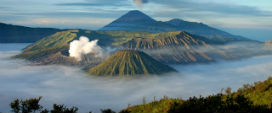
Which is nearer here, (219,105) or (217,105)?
(219,105)

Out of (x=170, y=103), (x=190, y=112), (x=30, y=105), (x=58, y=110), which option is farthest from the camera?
(x=30, y=105)

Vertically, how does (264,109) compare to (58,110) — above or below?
above

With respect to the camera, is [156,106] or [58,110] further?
[58,110]

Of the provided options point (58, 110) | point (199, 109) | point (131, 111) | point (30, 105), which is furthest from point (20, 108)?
point (199, 109)

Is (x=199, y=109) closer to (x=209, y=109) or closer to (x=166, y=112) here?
(x=209, y=109)

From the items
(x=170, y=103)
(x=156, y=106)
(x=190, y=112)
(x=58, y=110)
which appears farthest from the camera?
(x=58, y=110)

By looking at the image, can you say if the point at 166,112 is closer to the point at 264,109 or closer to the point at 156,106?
the point at 156,106

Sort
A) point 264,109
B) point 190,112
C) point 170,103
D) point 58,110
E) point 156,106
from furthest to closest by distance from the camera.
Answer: point 58,110, point 156,106, point 170,103, point 190,112, point 264,109

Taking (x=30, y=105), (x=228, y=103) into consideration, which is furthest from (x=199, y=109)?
(x=30, y=105)

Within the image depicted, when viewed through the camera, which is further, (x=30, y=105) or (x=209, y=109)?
(x=30, y=105)
